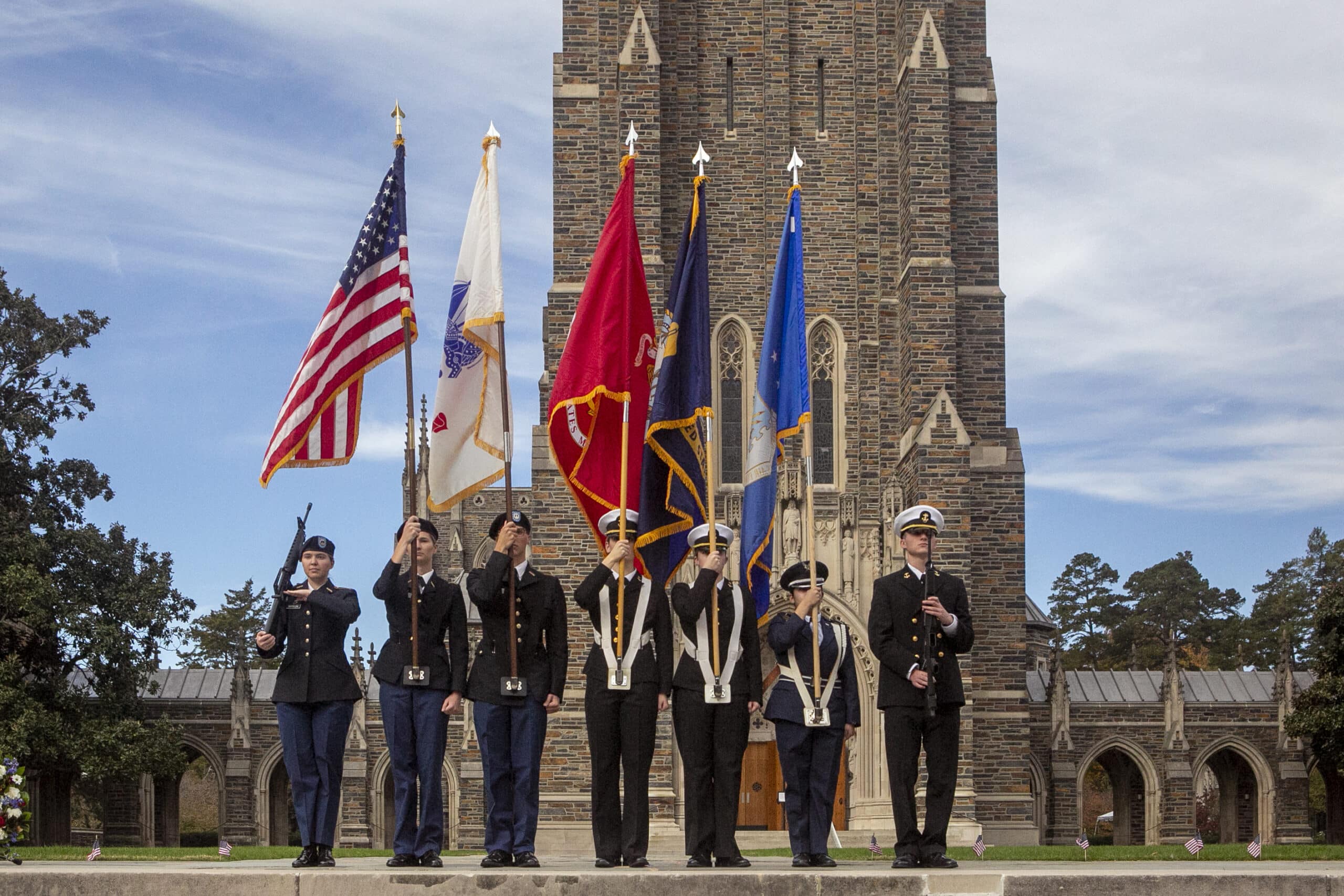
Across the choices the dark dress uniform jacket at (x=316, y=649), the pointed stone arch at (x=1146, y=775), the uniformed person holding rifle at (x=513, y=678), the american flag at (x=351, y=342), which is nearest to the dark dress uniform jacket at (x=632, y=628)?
the uniformed person holding rifle at (x=513, y=678)

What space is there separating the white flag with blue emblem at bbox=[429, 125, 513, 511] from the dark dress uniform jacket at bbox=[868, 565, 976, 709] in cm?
259

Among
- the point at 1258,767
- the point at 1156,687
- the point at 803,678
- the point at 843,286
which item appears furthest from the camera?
the point at 1156,687

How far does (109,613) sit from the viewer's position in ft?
102

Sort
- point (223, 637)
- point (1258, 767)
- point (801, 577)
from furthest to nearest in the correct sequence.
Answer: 1. point (223, 637)
2. point (1258, 767)
3. point (801, 577)

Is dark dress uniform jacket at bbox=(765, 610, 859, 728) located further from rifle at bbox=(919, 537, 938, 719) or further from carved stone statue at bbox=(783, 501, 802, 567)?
carved stone statue at bbox=(783, 501, 802, 567)

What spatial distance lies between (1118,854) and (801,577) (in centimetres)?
723

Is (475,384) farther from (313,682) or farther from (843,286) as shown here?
(843,286)

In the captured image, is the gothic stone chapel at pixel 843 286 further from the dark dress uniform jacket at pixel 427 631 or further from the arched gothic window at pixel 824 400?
the dark dress uniform jacket at pixel 427 631

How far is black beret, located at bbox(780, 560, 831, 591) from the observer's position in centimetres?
1049

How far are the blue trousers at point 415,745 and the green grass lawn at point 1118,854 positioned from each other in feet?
16.5

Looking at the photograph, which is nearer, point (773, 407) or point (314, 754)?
point (314, 754)

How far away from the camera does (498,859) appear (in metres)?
9.53

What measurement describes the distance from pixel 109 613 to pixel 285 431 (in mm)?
21994

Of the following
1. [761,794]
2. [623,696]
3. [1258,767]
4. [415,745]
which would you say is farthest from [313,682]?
[1258,767]
